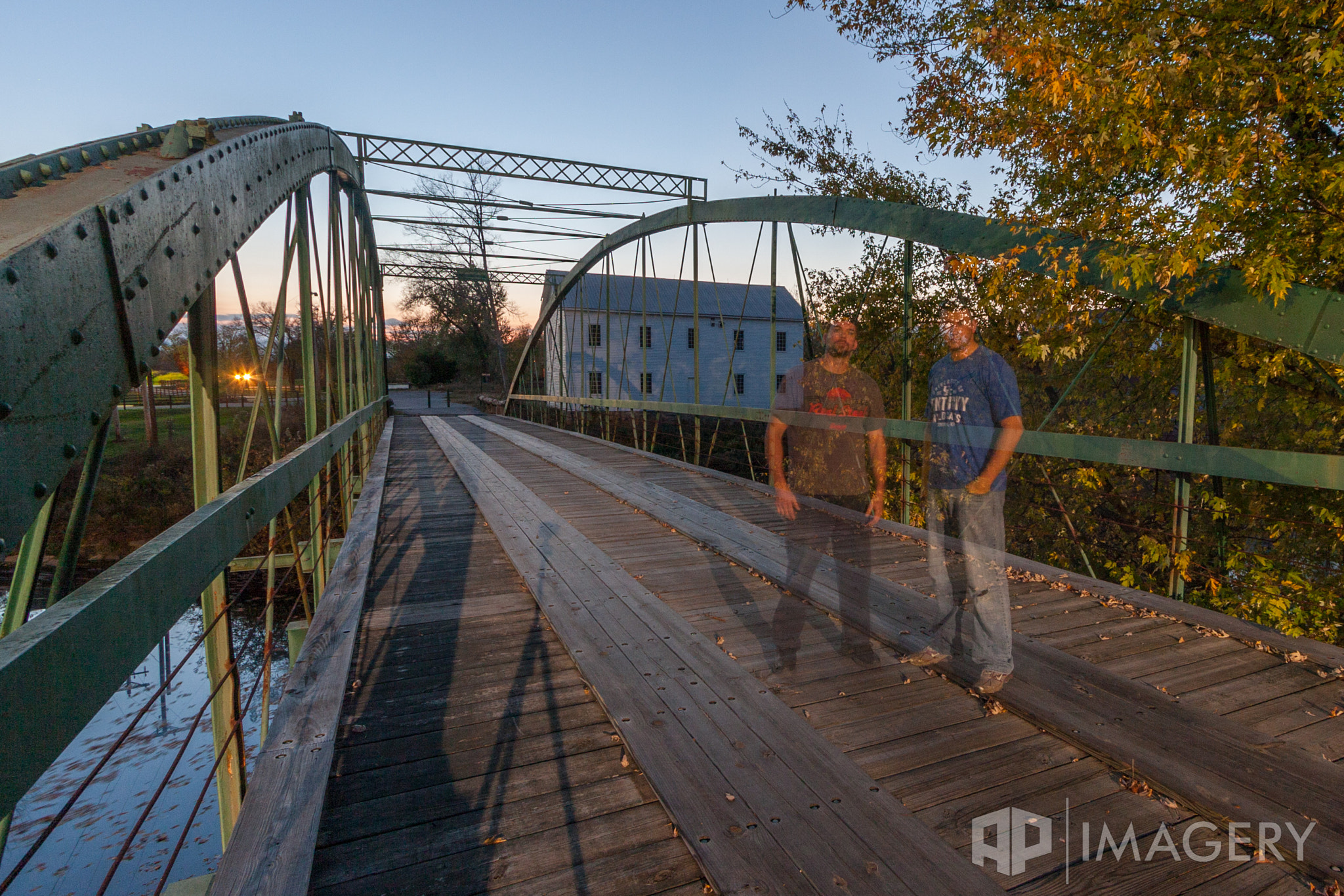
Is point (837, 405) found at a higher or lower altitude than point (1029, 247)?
lower

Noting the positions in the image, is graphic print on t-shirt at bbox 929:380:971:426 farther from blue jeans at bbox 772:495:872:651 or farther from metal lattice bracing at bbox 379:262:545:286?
metal lattice bracing at bbox 379:262:545:286

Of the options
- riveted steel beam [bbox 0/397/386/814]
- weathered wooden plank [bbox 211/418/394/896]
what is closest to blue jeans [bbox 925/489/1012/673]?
weathered wooden plank [bbox 211/418/394/896]

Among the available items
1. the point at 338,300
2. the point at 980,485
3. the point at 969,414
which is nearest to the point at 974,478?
the point at 980,485

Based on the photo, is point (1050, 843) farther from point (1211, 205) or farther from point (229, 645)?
point (1211, 205)

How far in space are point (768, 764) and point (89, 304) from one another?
2.08m

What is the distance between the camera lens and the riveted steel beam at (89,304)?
110 cm

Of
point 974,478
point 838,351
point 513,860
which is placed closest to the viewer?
point 513,860

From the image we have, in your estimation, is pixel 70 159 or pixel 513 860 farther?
pixel 513 860

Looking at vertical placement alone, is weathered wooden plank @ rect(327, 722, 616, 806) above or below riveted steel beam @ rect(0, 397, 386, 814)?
below

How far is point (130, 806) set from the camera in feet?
33.7

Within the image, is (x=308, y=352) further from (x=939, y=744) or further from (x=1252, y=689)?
(x=1252, y=689)

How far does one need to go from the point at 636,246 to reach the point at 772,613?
9.33 m

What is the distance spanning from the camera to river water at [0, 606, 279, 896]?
30.0ft

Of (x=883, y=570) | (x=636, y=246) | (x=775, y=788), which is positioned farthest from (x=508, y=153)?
(x=775, y=788)
